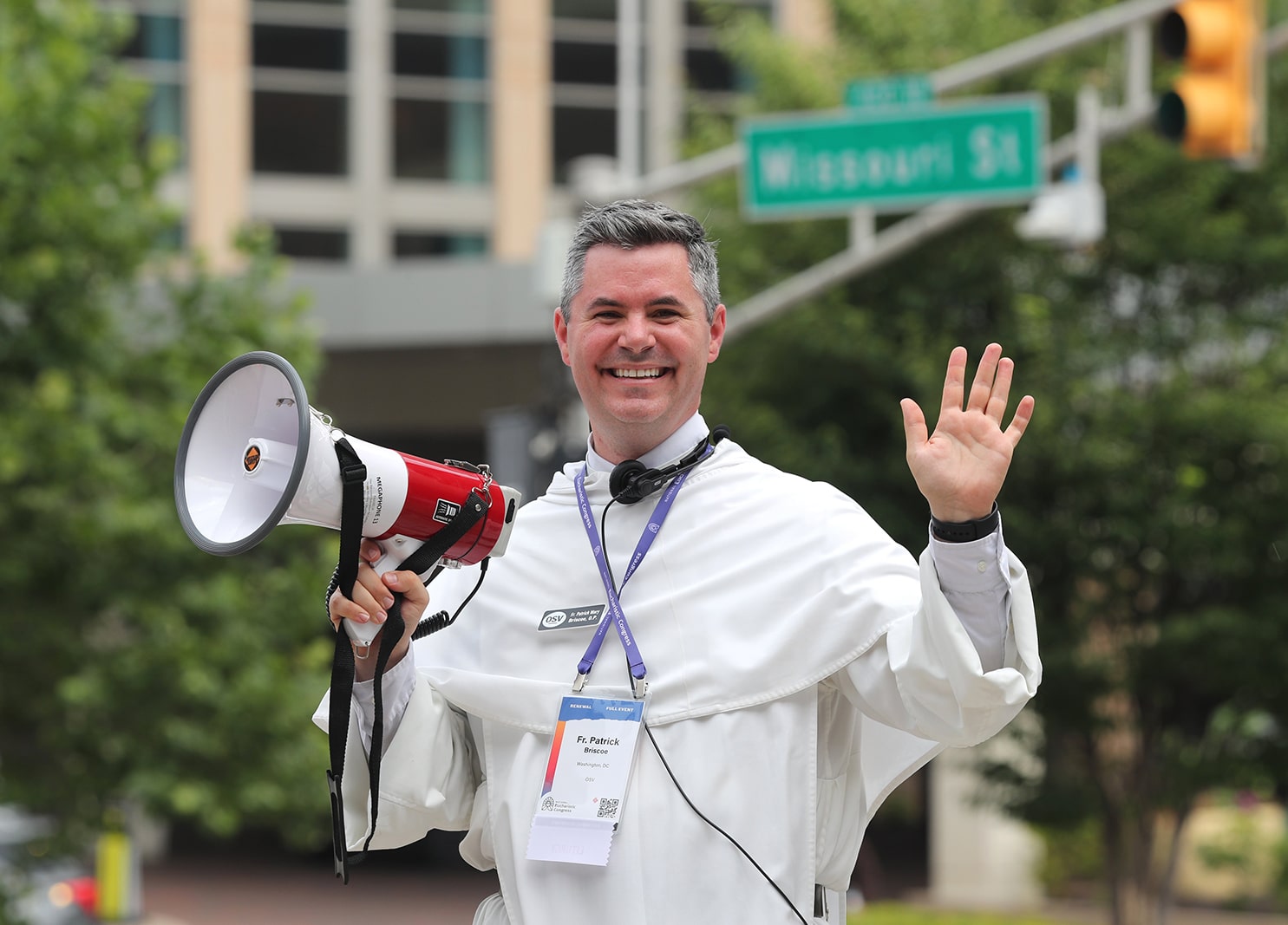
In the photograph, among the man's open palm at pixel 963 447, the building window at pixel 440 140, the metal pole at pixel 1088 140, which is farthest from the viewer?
the building window at pixel 440 140

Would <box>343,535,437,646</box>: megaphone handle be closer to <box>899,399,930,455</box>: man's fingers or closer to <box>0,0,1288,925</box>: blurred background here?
<box>899,399,930,455</box>: man's fingers

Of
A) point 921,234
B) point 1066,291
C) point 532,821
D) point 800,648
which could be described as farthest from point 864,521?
point 1066,291

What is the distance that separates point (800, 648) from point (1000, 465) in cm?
49

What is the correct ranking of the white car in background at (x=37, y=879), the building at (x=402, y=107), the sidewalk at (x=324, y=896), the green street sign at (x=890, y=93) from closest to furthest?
the green street sign at (x=890, y=93) < the white car in background at (x=37, y=879) < the sidewalk at (x=324, y=896) < the building at (x=402, y=107)

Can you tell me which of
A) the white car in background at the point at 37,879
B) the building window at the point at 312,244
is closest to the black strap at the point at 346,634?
the white car in background at the point at 37,879

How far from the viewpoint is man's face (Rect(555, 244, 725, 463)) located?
3.03 m

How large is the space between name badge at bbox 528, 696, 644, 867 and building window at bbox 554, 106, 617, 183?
24.3 meters

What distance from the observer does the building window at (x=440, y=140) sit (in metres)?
26.5

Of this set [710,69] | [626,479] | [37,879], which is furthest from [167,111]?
[626,479]

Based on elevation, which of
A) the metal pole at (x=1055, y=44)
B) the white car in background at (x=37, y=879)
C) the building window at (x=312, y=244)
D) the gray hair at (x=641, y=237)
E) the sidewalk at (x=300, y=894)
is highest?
the building window at (x=312, y=244)

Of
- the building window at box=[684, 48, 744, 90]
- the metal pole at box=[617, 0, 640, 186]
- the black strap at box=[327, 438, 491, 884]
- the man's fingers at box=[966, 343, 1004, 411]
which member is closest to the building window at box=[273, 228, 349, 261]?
the building window at box=[684, 48, 744, 90]

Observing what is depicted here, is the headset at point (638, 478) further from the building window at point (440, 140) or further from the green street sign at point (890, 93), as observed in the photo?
the building window at point (440, 140)

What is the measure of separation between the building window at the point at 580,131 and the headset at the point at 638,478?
23992mm

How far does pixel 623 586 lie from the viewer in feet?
10.0
